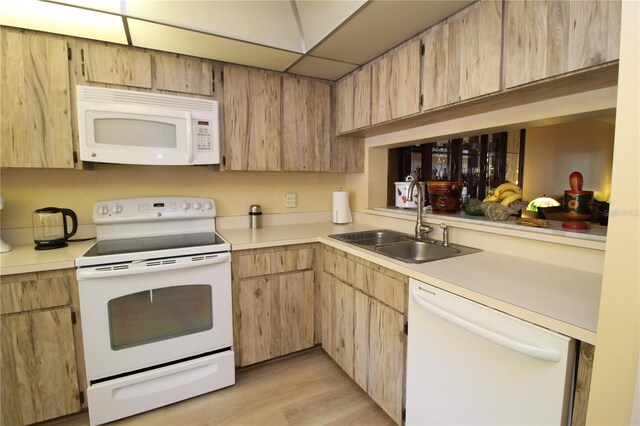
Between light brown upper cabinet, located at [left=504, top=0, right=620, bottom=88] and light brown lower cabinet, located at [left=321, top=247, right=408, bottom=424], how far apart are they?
3.21 ft

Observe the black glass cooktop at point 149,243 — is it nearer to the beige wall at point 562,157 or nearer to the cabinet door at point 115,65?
the cabinet door at point 115,65

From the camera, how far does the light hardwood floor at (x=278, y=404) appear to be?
159 centimetres

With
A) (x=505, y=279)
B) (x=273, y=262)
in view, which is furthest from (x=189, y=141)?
(x=505, y=279)

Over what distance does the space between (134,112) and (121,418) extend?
1676mm

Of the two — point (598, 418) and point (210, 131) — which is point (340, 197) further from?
point (598, 418)

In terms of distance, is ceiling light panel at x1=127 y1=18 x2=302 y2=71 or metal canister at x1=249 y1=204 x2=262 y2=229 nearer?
ceiling light panel at x1=127 y1=18 x2=302 y2=71

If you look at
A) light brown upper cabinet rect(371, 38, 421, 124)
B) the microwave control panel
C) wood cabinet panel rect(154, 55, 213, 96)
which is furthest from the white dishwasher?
wood cabinet panel rect(154, 55, 213, 96)

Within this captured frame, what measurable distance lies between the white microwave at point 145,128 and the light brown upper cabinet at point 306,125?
0.53 meters

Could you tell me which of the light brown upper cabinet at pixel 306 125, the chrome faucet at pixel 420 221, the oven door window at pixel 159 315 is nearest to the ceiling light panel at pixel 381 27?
the light brown upper cabinet at pixel 306 125

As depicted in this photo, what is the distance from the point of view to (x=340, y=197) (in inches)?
99.0

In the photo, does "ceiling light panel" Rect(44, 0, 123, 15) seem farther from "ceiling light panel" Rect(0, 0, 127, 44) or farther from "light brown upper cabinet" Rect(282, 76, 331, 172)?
"light brown upper cabinet" Rect(282, 76, 331, 172)

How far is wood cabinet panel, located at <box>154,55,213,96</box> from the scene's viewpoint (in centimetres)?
186

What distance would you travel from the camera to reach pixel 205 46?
1786 mm

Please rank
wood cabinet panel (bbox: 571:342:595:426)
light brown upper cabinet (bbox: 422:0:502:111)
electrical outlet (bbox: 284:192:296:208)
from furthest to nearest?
electrical outlet (bbox: 284:192:296:208)
light brown upper cabinet (bbox: 422:0:502:111)
wood cabinet panel (bbox: 571:342:595:426)
